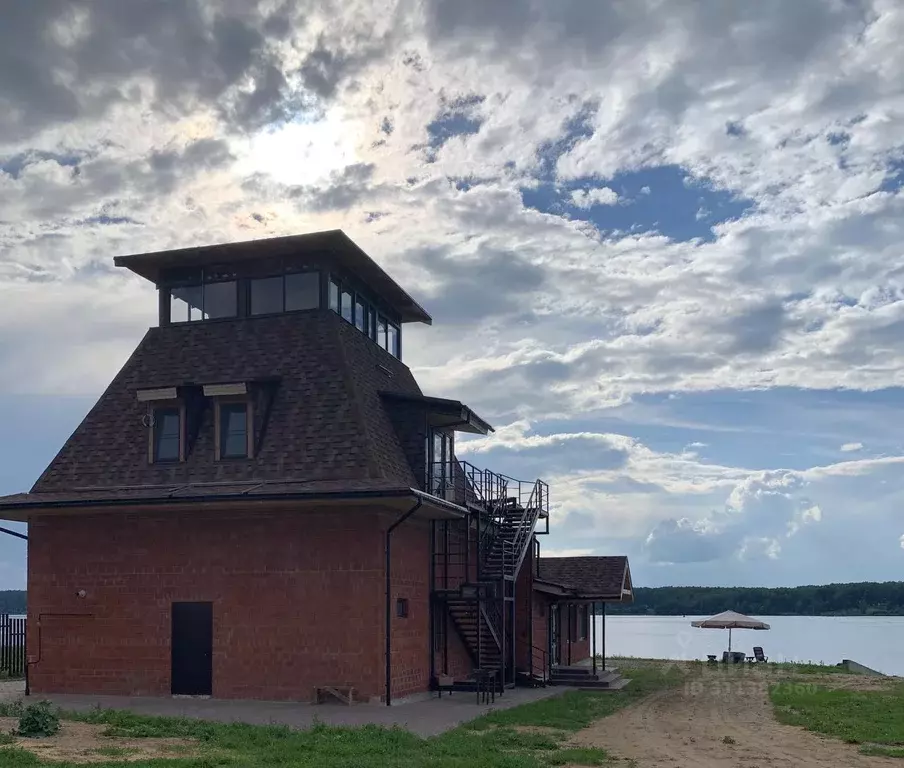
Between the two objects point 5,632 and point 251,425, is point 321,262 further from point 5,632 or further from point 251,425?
point 5,632

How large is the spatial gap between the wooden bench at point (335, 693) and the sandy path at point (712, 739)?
4927mm

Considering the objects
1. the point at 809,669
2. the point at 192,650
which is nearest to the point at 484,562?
the point at 192,650

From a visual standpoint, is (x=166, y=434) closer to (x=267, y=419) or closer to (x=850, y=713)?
(x=267, y=419)

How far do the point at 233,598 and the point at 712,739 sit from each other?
406 inches

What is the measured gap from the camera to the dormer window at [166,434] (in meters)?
24.5

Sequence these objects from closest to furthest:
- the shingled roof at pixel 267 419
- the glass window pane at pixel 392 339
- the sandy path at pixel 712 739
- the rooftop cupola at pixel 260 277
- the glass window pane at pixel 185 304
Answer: the sandy path at pixel 712 739
the shingled roof at pixel 267 419
the rooftop cupola at pixel 260 277
the glass window pane at pixel 185 304
the glass window pane at pixel 392 339

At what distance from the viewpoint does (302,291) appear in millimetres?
26172

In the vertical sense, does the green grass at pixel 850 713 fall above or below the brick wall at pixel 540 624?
below

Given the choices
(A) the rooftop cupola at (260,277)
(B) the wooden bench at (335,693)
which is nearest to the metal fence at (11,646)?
(A) the rooftop cupola at (260,277)

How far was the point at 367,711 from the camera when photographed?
20625 mm

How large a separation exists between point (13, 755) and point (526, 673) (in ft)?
58.7

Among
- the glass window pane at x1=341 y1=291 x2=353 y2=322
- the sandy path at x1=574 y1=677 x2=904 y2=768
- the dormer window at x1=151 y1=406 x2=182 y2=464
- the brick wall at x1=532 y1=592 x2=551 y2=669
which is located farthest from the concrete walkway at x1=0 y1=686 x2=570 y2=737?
the glass window pane at x1=341 y1=291 x2=353 y2=322

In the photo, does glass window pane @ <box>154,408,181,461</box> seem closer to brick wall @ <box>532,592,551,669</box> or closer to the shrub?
the shrub

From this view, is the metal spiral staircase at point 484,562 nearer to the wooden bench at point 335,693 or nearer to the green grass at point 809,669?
the wooden bench at point 335,693
